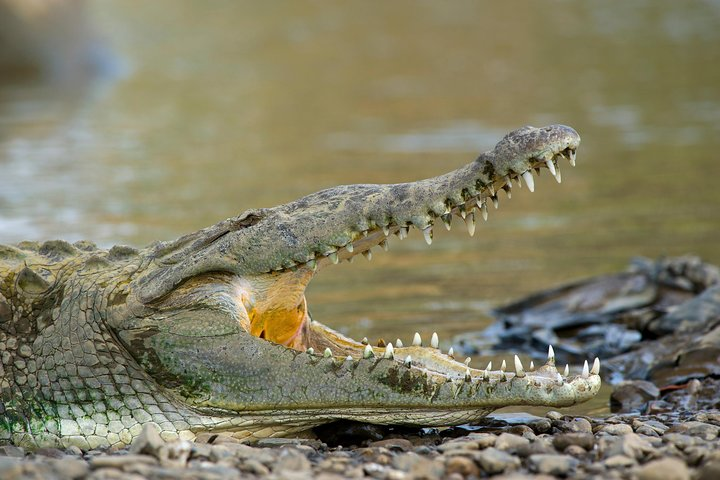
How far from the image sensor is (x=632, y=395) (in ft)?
20.1

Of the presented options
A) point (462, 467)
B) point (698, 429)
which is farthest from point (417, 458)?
point (698, 429)

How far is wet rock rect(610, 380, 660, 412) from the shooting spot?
19.9 feet

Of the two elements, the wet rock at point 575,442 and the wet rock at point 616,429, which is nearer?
the wet rock at point 575,442

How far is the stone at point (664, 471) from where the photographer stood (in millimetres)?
3811

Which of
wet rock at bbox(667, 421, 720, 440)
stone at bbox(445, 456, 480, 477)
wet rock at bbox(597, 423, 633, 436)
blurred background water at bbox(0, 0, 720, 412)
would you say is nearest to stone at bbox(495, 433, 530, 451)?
stone at bbox(445, 456, 480, 477)

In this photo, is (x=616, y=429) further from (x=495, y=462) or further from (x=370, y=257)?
(x=370, y=257)

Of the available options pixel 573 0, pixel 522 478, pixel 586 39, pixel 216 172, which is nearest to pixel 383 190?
pixel 522 478

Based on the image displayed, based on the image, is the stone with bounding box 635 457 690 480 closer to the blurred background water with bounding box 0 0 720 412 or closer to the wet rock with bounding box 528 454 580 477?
the wet rock with bounding box 528 454 580 477

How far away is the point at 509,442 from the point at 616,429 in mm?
711

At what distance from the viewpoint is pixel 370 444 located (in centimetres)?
483

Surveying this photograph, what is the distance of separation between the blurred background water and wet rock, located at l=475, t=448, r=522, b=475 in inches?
124

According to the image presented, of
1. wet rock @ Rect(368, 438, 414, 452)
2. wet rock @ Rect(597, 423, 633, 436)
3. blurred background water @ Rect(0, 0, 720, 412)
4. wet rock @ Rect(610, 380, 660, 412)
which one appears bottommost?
wet rock @ Rect(368, 438, 414, 452)

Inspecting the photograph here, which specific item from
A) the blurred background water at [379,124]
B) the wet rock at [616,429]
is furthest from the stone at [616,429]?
the blurred background water at [379,124]

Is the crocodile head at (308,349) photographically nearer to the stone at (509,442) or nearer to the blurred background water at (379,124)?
the stone at (509,442)
